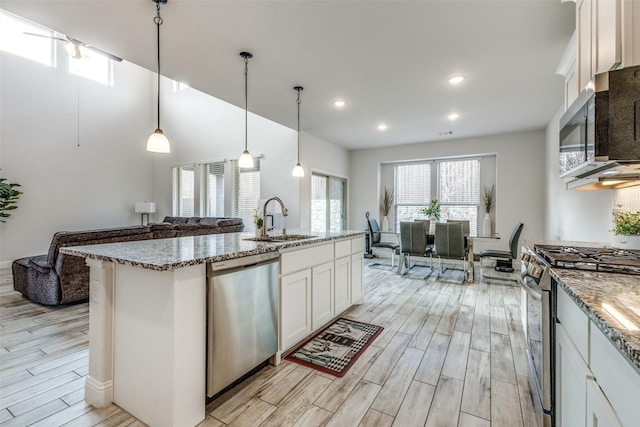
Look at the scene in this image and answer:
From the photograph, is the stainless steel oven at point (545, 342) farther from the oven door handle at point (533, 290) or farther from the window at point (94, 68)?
the window at point (94, 68)

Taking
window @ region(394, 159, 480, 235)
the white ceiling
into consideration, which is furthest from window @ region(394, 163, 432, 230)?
the white ceiling

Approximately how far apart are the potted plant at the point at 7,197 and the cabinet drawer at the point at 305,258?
19.3ft

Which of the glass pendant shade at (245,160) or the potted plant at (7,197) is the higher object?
the glass pendant shade at (245,160)

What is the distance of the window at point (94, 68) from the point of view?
20.7 feet

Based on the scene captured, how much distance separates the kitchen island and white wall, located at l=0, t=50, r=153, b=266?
5.50m

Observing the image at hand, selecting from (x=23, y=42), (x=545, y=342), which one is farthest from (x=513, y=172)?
(x=23, y=42)

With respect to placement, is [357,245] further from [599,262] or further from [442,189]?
[442,189]

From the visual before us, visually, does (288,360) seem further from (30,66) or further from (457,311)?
(30,66)

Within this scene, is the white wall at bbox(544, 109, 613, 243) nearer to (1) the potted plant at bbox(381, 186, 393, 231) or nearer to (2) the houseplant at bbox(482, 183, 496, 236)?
(2) the houseplant at bbox(482, 183, 496, 236)

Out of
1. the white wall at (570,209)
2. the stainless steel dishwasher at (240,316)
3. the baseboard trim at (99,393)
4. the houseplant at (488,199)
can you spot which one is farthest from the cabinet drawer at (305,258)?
the houseplant at (488,199)

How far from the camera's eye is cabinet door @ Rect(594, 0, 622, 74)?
136 centimetres

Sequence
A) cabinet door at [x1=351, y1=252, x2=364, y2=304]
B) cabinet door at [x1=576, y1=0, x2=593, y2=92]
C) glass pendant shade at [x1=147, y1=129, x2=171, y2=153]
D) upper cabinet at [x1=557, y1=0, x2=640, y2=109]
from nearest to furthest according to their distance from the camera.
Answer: upper cabinet at [x1=557, y1=0, x2=640, y2=109]
cabinet door at [x1=576, y1=0, x2=593, y2=92]
glass pendant shade at [x1=147, y1=129, x2=171, y2=153]
cabinet door at [x1=351, y1=252, x2=364, y2=304]

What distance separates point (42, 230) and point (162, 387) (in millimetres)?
6319

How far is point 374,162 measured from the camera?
23.1 feet
